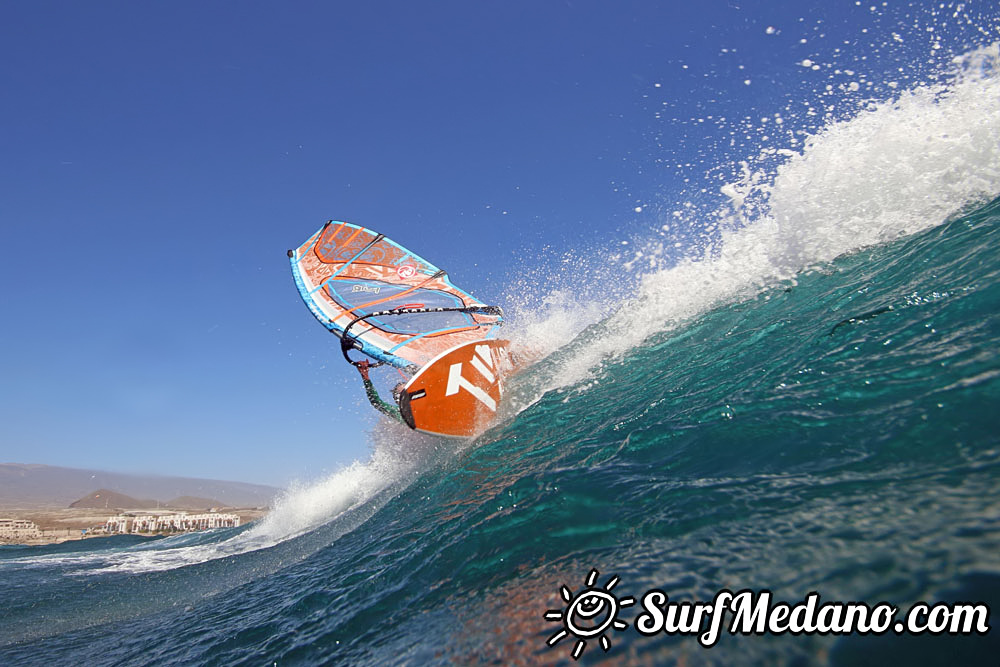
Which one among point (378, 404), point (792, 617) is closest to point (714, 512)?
point (792, 617)

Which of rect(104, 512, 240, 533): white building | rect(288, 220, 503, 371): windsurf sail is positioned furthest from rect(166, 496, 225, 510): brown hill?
rect(288, 220, 503, 371): windsurf sail

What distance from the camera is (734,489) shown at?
2637 mm

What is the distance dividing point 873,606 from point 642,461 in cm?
209

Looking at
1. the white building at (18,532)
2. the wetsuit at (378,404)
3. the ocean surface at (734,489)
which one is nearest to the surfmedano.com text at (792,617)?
the ocean surface at (734,489)

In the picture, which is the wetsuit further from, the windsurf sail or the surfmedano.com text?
the surfmedano.com text

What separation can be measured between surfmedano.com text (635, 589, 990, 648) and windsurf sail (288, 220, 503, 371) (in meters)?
9.03

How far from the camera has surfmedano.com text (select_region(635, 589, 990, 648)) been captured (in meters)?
1.38

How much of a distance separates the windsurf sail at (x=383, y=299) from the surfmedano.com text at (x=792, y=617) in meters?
9.03

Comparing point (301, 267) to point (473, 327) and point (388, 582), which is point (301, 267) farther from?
point (388, 582)

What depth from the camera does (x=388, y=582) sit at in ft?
11.6

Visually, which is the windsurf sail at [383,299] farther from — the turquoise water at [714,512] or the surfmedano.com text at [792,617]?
the surfmedano.com text at [792,617]

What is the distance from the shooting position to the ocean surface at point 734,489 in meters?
1.77

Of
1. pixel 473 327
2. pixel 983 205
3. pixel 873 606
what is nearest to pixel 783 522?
pixel 873 606

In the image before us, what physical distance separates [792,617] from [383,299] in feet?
41.3
